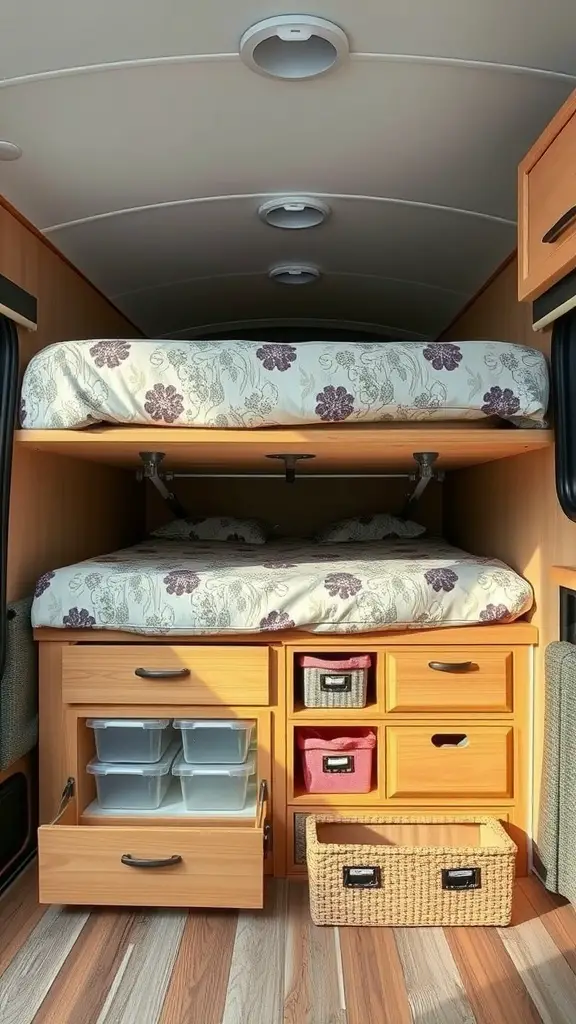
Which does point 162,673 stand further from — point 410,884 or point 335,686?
point 410,884

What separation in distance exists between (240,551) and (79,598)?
0.91 m

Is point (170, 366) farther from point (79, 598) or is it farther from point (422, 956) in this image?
point (422, 956)

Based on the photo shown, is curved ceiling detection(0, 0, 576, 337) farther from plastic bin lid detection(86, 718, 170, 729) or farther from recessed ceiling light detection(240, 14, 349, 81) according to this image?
plastic bin lid detection(86, 718, 170, 729)

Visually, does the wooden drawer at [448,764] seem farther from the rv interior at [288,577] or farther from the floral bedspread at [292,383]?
the floral bedspread at [292,383]

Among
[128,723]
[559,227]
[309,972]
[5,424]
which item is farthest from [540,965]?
[5,424]

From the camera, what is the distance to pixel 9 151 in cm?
166

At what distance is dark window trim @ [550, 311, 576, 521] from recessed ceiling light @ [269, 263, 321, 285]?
3.25 feet

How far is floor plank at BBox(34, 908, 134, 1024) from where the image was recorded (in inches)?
53.9

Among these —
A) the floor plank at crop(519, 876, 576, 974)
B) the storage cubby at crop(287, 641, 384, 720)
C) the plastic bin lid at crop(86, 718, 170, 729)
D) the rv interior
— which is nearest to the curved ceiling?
the rv interior

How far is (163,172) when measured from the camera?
5.84 feet

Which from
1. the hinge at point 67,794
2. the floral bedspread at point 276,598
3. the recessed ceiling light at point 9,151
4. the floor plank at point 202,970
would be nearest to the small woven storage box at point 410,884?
the floor plank at point 202,970

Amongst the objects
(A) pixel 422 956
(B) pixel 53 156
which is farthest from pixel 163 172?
(A) pixel 422 956

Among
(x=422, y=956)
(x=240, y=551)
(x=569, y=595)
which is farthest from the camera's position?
(x=240, y=551)

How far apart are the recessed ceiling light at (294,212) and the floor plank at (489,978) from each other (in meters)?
1.77
